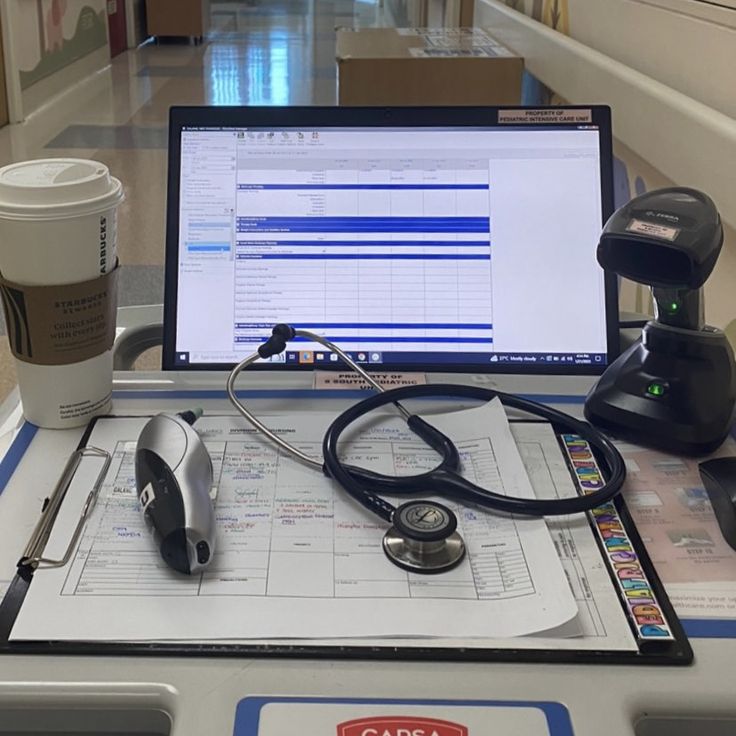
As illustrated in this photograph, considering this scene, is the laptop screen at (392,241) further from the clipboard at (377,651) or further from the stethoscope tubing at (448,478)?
the clipboard at (377,651)

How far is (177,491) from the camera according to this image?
573 mm

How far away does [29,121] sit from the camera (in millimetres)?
4055

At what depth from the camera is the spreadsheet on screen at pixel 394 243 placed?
2.63 feet

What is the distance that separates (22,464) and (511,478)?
1.22ft

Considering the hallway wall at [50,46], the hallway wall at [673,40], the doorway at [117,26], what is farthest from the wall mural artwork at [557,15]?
the doorway at [117,26]

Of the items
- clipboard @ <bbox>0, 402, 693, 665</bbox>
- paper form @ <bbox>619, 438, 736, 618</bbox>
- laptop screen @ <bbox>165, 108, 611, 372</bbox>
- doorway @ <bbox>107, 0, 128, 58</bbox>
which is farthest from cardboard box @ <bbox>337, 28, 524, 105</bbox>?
doorway @ <bbox>107, 0, 128, 58</bbox>

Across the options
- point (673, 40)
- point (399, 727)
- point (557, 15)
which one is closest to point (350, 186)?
point (399, 727)

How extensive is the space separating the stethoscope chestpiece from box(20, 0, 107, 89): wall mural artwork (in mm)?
4129

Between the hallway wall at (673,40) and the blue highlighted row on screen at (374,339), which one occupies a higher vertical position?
the hallway wall at (673,40)

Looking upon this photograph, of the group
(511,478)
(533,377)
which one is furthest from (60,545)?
(533,377)

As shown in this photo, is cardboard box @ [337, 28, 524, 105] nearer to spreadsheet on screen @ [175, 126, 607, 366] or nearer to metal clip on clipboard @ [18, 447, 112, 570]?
spreadsheet on screen @ [175, 126, 607, 366]

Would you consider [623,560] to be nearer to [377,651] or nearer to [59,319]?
[377,651]

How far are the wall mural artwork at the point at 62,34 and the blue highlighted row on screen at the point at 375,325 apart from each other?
12.6ft

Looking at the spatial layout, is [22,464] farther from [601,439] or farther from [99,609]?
[601,439]
